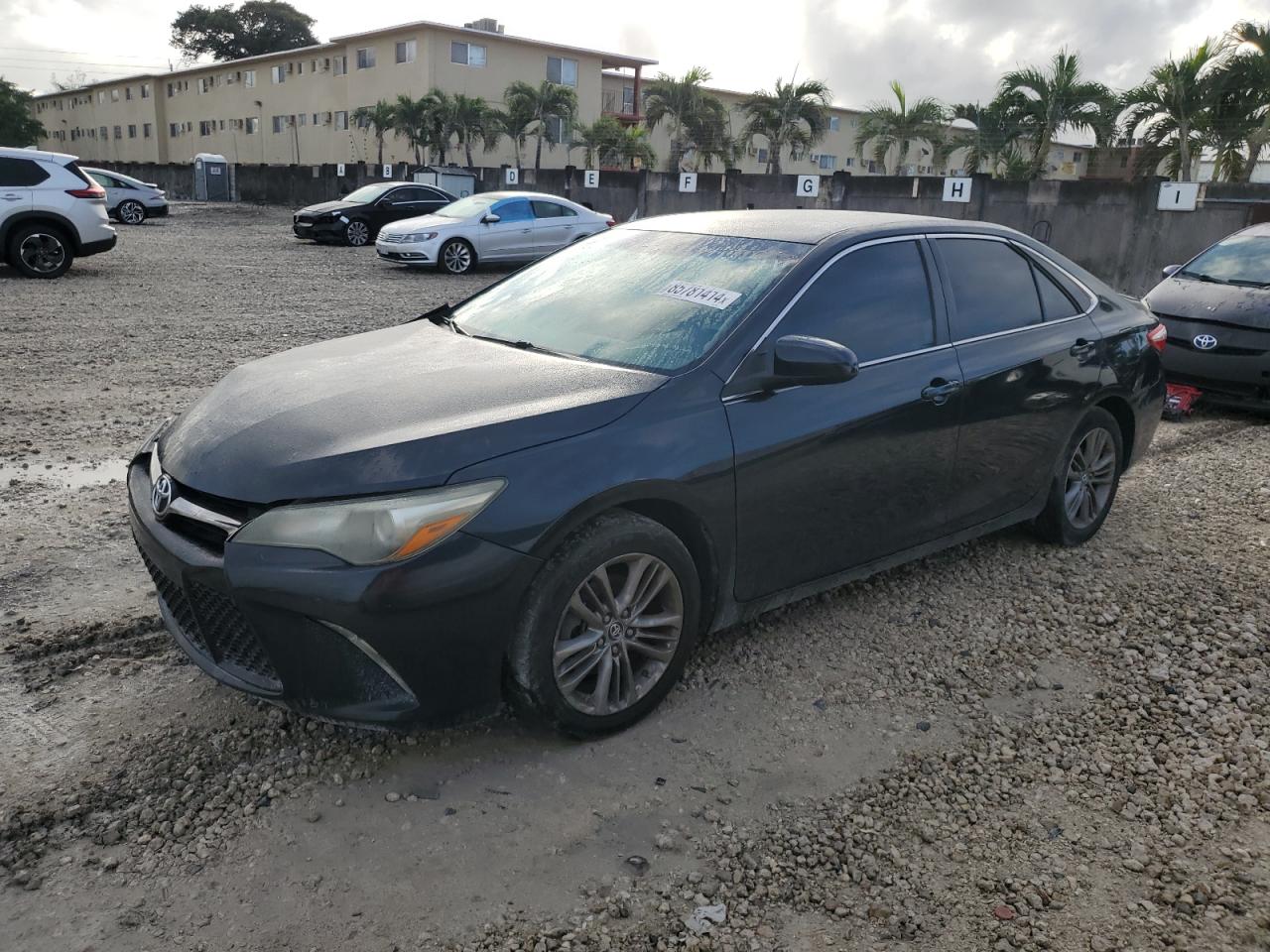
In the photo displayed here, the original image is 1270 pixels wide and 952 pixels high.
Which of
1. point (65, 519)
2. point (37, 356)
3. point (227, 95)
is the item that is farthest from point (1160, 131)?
point (227, 95)

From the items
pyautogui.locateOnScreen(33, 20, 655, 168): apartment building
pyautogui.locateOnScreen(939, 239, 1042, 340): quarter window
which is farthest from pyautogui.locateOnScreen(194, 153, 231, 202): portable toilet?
pyautogui.locateOnScreen(939, 239, 1042, 340): quarter window

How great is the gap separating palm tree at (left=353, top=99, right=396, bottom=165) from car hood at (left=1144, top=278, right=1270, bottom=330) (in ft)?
137

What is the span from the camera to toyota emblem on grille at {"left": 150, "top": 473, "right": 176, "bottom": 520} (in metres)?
3.08

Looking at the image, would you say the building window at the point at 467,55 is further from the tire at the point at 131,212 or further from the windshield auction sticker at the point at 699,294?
the windshield auction sticker at the point at 699,294

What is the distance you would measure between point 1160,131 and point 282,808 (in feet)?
86.6

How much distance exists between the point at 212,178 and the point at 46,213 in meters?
32.1

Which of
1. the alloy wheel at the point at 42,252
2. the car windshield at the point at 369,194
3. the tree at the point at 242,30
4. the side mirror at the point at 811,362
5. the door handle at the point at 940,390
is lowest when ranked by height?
the alloy wheel at the point at 42,252

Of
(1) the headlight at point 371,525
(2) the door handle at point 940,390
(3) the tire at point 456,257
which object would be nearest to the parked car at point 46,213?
(3) the tire at point 456,257

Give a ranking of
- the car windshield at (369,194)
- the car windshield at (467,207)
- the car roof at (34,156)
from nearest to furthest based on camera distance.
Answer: the car roof at (34,156) → the car windshield at (467,207) → the car windshield at (369,194)

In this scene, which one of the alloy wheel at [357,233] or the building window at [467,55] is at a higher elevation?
the building window at [467,55]

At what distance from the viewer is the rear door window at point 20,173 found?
43.1 ft

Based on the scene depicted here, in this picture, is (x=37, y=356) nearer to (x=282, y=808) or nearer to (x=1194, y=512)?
(x=282, y=808)

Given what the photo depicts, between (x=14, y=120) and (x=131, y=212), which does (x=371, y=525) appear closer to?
(x=131, y=212)

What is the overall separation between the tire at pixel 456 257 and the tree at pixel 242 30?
214ft
